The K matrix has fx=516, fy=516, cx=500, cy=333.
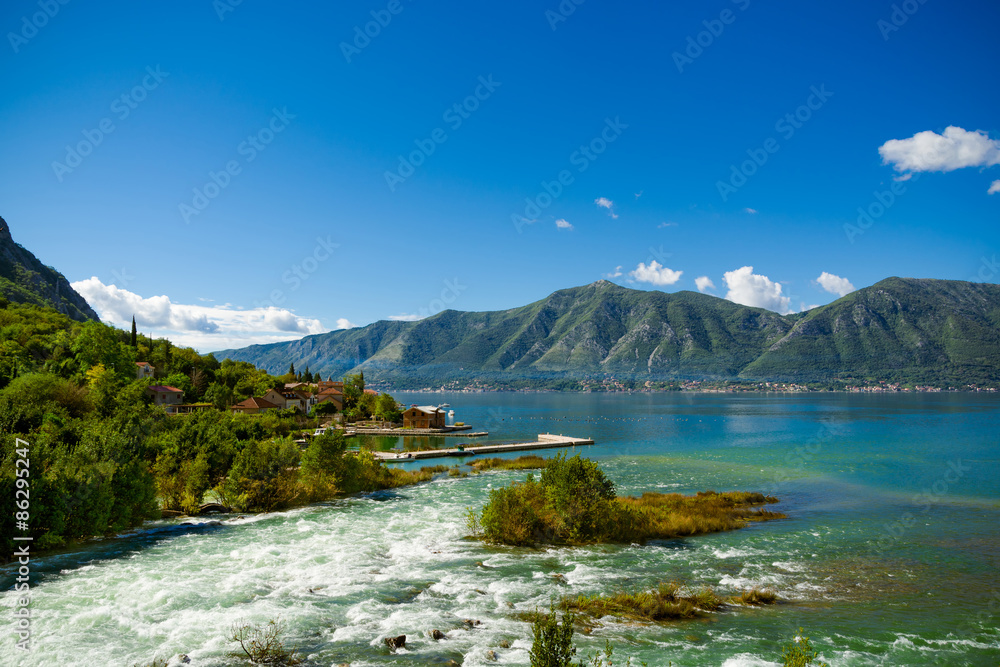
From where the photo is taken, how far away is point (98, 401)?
174 feet

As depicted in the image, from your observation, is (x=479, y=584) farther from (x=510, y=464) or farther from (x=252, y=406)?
(x=252, y=406)

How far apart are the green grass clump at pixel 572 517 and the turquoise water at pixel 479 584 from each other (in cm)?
126

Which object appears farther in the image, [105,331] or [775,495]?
[105,331]

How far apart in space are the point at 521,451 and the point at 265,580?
191 feet

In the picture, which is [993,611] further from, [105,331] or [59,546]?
[105,331]

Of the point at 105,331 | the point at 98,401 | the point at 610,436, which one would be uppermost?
the point at 105,331

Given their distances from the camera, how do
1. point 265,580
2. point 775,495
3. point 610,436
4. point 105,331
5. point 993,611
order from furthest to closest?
1. point 610,436
2. point 105,331
3. point 775,495
4. point 265,580
5. point 993,611

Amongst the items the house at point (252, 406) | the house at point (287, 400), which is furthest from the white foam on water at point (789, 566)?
the house at point (287, 400)

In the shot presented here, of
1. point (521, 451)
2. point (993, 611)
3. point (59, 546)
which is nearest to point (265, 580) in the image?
point (59, 546)

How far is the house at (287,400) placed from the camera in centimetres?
9488

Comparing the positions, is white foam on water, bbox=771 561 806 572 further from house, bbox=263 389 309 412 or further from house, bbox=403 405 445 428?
house, bbox=263 389 309 412

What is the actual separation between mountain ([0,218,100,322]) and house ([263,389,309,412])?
251 ft

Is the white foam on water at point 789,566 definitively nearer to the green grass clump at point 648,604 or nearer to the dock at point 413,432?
the green grass clump at point 648,604

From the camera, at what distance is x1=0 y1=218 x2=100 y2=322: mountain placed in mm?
129250
